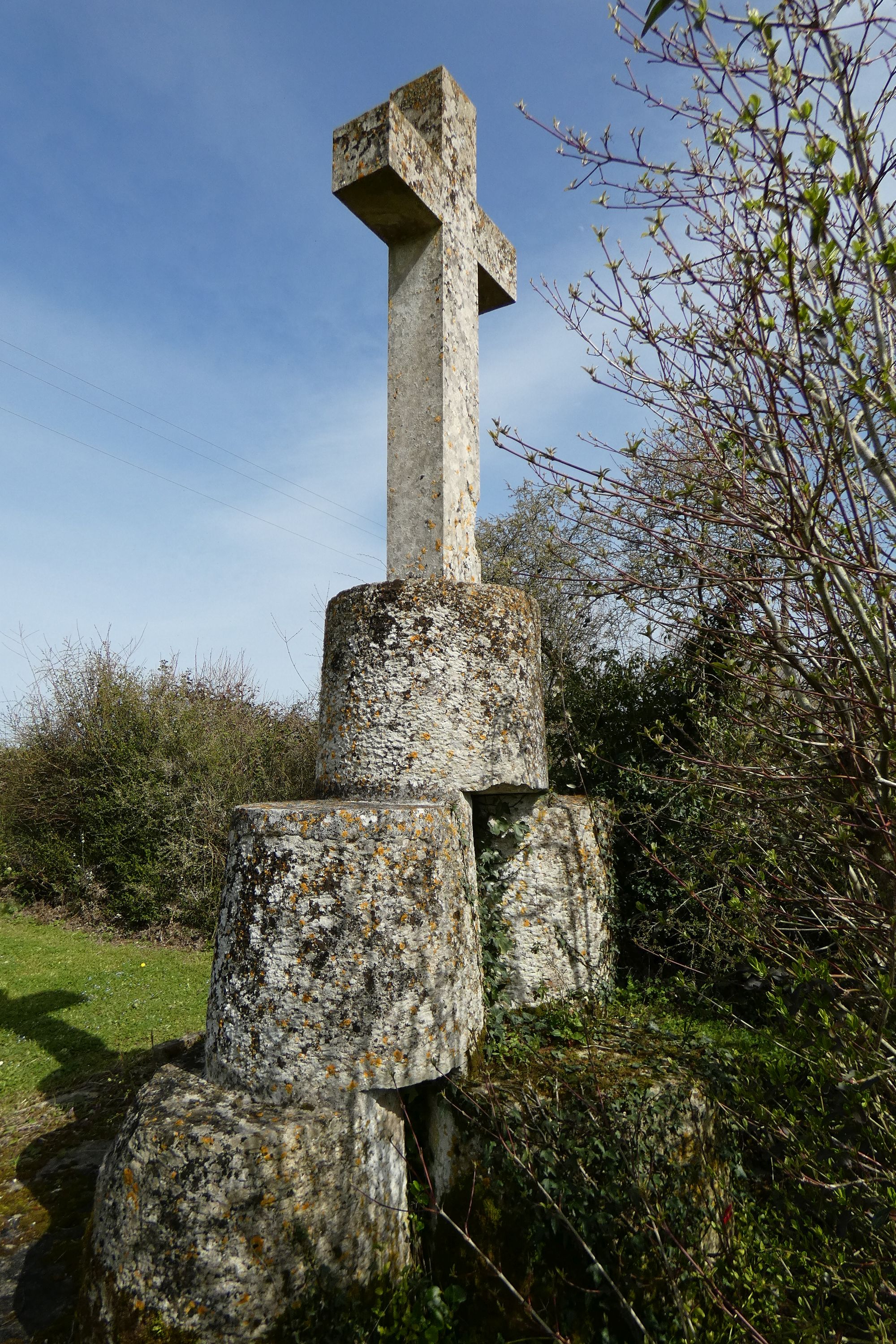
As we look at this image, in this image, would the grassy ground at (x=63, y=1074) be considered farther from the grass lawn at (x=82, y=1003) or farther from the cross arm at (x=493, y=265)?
the cross arm at (x=493, y=265)

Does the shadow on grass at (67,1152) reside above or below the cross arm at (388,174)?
below

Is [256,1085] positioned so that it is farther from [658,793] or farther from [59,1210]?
[658,793]

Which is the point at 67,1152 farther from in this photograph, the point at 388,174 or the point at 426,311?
the point at 388,174

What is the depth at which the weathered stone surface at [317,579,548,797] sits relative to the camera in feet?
10.3

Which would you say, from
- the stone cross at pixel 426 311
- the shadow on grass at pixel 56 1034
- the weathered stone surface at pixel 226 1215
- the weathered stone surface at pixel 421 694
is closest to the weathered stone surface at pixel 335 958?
the weathered stone surface at pixel 226 1215

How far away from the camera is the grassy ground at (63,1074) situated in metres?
2.76

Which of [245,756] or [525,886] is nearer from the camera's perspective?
[525,886]

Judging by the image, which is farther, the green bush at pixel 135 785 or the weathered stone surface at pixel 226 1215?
the green bush at pixel 135 785

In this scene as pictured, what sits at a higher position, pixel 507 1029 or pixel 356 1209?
pixel 507 1029

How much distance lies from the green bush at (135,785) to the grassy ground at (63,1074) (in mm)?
983

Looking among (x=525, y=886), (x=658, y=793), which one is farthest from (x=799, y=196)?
(x=658, y=793)

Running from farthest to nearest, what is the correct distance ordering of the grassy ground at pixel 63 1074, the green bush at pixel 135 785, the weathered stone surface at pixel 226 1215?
1. the green bush at pixel 135 785
2. the grassy ground at pixel 63 1074
3. the weathered stone surface at pixel 226 1215

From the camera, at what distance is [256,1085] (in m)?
2.61

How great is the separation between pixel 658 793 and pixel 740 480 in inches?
163
